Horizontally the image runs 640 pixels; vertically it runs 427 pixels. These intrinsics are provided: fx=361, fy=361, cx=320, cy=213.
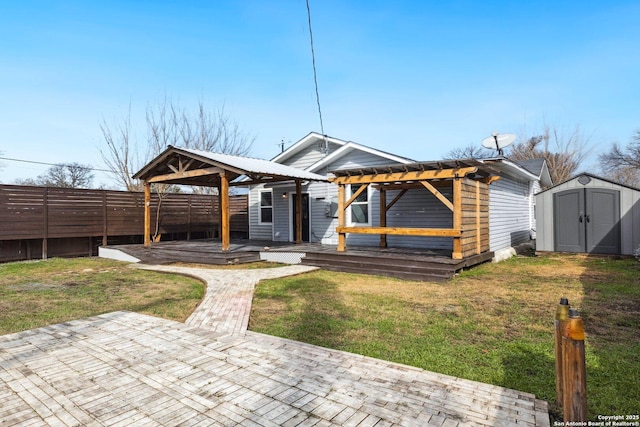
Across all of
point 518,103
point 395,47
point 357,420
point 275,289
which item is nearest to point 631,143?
point 518,103

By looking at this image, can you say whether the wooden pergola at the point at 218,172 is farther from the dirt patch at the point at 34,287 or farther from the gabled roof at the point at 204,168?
the dirt patch at the point at 34,287

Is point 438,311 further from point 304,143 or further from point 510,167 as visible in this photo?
point 304,143

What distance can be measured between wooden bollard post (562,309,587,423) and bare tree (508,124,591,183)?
32.9 meters

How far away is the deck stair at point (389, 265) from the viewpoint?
25.3 feet

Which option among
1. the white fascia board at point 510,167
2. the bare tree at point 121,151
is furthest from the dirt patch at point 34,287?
the bare tree at point 121,151

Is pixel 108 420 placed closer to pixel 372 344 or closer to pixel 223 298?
pixel 372 344

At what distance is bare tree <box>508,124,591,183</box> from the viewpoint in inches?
1175

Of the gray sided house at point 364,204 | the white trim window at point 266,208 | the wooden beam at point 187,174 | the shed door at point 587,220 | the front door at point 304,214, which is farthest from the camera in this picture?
the white trim window at point 266,208

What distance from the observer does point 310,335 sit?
423 centimetres

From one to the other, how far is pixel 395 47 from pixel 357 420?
11.8 m

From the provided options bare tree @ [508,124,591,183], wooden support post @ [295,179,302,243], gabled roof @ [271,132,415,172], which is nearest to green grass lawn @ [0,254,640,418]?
wooden support post @ [295,179,302,243]

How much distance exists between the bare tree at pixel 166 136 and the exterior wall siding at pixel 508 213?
54.3ft

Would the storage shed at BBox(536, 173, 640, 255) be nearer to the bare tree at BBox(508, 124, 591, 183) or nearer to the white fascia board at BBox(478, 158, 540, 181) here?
the white fascia board at BBox(478, 158, 540, 181)

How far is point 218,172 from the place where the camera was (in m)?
9.87
